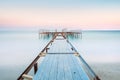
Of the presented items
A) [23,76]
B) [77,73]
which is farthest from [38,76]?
[77,73]

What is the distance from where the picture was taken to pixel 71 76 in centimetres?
319

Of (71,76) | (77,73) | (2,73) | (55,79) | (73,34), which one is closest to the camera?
(55,79)

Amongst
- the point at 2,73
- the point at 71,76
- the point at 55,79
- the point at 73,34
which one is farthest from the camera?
the point at 73,34

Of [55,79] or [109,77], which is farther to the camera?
[109,77]

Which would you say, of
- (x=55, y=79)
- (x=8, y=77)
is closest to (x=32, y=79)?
(x=55, y=79)

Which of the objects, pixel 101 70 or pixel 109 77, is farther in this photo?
pixel 101 70

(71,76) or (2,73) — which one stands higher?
(71,76)

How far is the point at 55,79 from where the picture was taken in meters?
2.99

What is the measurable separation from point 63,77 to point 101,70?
4945 millimetres

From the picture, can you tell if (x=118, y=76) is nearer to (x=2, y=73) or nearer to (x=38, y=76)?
(x=38, y=76)

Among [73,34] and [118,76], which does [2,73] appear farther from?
[73,34]

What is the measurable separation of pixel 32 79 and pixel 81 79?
108cm

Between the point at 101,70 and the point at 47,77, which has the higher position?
the point at 47,77

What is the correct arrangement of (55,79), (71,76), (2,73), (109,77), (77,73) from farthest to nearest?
(2,73), (109,77), (77,73), (71,76), (55,79)
